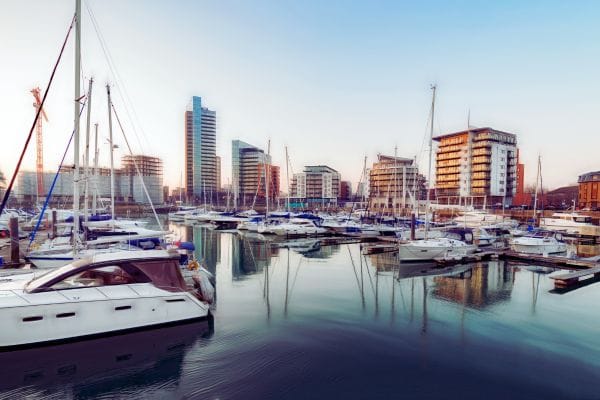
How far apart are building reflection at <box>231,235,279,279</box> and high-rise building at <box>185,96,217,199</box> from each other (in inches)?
5500

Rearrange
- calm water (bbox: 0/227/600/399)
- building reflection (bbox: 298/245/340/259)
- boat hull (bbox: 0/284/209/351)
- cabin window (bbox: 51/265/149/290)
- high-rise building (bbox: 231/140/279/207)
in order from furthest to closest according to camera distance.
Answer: high-rise building (bbox: 231/140/279/207) < building reflection (bbox: 298/245/340/259) < cabin window (bbox: 51/265/149/290) < boat hull (bbox: 0/284/209/351) < calm water (bbox: 0/227/600/399)

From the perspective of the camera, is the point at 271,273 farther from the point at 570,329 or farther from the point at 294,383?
the point at 570,329

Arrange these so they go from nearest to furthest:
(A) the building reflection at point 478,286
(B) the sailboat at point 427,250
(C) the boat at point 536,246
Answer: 1. (A) the building reflection at point 478,286
2. (B) the sailboat at point 427,250
3. (C) the boat at point 536,246

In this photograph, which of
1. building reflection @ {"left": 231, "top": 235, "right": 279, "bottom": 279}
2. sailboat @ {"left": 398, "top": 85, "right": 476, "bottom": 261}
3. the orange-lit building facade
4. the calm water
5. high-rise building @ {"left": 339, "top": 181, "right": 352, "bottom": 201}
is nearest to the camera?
the calm water

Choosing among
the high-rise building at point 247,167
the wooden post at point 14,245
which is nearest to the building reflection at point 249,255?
the wooden post at point 14,245

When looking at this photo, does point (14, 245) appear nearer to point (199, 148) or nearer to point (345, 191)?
point (345, 191)

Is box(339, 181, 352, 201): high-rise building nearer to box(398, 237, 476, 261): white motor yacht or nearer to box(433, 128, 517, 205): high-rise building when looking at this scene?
box(433, 128, 517, 205): high-rise building

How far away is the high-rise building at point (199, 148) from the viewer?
173 meters

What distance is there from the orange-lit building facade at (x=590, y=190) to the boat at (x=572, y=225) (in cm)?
3566

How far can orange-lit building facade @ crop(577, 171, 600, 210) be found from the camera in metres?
80.8

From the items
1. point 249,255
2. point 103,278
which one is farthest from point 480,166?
point 103,278

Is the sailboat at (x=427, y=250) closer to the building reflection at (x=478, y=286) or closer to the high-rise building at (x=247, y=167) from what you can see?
the building reflection at (x=478, y=286)

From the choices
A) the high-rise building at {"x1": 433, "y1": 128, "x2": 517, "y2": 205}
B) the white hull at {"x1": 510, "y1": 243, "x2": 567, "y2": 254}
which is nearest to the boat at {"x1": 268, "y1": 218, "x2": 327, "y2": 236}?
the white hull at {"x1": 510, "y1": 243, "x2": 567, "y2": 254}

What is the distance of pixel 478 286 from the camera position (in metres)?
20.2
